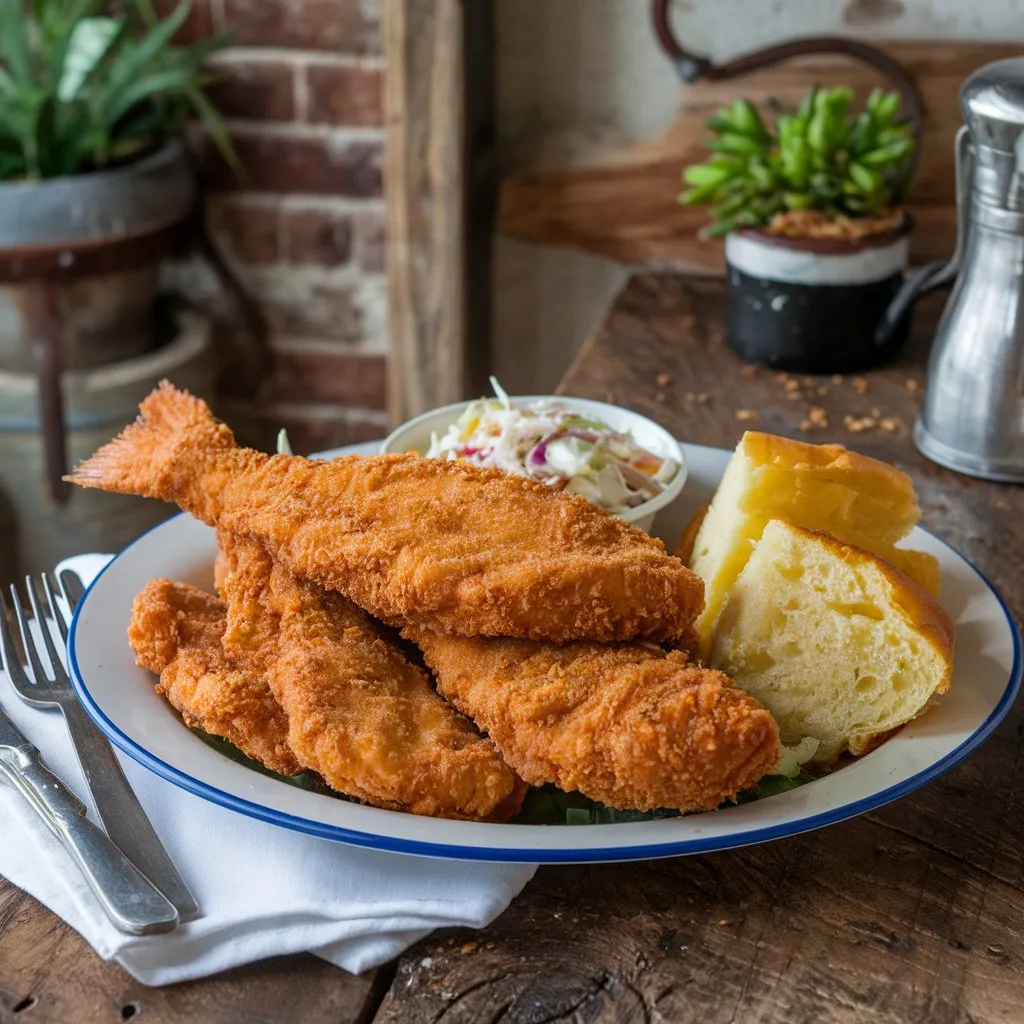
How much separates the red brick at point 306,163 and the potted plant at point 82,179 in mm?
50

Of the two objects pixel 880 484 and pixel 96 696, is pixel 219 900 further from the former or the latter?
pixel 880 484

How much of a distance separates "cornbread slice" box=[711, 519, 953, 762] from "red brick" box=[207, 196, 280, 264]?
1.57 metres

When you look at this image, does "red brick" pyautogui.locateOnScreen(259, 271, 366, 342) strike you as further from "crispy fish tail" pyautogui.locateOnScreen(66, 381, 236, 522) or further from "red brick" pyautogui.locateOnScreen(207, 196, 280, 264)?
"crispy fish tail" pyautogui.locateOnScreen(66, 381, 236, 522)

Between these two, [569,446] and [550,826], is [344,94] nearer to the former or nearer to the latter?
[569,446]

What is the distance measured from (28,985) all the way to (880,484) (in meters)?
0.75

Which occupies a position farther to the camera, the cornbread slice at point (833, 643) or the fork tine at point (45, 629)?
the fork tine at point (45, 629)

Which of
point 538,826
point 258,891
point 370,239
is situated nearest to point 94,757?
point 258,891

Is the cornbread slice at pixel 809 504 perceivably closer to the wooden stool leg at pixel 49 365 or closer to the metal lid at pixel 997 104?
the metal lid at pixel 997 104

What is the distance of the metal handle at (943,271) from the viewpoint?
1.50 metres

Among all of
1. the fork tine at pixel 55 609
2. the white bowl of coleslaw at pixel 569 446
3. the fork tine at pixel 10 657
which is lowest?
the fork tine at pixel 55 609

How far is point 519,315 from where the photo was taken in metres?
2.39

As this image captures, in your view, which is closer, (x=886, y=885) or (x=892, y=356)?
(x=886, y=885)

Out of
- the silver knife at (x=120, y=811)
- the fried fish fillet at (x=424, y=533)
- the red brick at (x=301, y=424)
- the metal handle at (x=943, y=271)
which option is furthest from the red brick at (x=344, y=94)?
the silver knife at (x=120, y=811)

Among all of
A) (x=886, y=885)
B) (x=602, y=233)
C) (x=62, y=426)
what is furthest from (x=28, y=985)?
(x=602, y=233)
